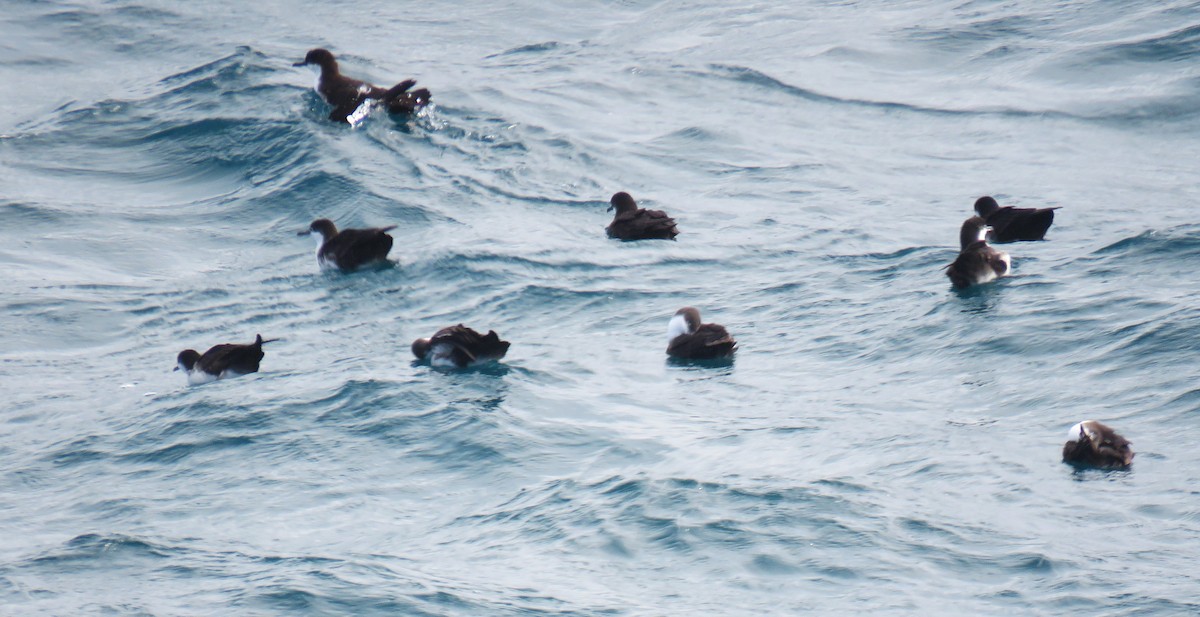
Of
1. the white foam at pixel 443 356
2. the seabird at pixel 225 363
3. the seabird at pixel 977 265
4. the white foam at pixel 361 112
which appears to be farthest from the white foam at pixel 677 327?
the white foam at pixel 361 112

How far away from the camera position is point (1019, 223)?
1377 cm

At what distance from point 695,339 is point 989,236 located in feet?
12.8

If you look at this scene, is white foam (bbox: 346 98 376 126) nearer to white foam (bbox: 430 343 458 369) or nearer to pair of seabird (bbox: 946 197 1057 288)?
white foam (bbox: 430 343 458 369)

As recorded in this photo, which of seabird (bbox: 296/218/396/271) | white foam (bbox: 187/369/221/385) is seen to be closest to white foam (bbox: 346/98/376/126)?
seabird (bbox: 296/218/396/271)

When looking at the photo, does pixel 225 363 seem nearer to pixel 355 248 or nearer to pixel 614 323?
pixel 355 248

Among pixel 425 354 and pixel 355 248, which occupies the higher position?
pixel 355 248

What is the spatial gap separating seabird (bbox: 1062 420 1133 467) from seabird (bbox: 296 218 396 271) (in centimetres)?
760

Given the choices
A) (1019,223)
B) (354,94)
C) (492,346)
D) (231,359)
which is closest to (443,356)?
(492,346)

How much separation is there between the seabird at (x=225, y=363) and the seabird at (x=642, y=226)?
4.72m

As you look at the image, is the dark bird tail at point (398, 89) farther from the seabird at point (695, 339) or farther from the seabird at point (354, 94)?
the seabird at point (695, 339)

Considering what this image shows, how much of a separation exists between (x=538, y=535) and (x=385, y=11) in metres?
21.3

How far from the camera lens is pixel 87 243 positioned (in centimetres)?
1612

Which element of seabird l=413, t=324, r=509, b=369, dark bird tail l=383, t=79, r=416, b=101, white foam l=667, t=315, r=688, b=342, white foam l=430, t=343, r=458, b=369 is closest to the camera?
seabird l=413, t=324, r=509, b=369

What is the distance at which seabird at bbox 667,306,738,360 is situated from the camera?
11500mm
